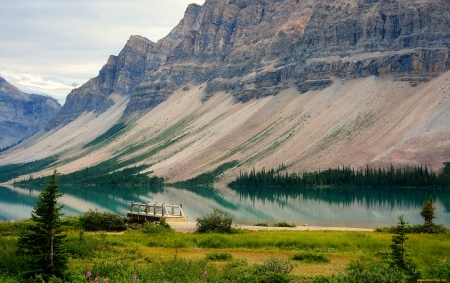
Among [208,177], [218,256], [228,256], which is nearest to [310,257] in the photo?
[228,256]

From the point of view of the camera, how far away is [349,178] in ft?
500

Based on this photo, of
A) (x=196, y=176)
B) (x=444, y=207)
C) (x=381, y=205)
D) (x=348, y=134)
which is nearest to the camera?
(x=444, y=207)

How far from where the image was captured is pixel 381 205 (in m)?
93.8

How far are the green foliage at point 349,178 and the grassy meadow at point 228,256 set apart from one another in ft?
367

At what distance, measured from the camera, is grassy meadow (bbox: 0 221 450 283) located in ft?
66.6

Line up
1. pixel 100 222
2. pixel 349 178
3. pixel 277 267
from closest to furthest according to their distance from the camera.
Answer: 1. pixel 277 267
2. pixel 100 222
3. pixel 349 178

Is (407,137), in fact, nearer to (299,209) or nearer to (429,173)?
(429,173)

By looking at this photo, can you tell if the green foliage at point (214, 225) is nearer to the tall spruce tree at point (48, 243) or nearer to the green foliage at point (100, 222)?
the green foliage at point (100, 222)

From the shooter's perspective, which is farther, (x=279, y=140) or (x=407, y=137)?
(x=279, y=140)

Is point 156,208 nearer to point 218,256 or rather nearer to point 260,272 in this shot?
point 218,256

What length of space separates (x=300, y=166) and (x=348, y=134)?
22558 millimetres

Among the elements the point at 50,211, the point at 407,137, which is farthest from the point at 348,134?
the point at 50,211

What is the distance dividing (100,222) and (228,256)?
1782 cm

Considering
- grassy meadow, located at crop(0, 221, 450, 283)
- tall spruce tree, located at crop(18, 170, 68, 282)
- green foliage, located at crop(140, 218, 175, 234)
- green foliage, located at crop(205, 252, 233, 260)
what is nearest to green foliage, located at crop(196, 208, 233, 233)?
grassy meadow, located at crop(0, 221, 450, 283)
